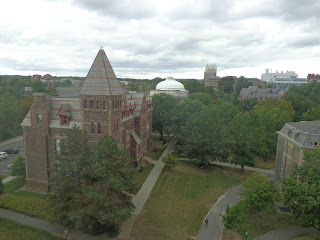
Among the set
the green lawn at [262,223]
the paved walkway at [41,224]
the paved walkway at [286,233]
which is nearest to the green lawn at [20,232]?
the paved walkway at [41,224]

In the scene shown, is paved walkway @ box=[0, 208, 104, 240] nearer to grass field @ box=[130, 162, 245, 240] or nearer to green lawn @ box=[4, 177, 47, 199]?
green lawn @ box=[4, 177, 47, 199]

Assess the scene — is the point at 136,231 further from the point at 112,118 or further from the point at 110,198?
the point at 112,118

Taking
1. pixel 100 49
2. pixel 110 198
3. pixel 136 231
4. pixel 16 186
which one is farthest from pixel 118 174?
pixel 16 186

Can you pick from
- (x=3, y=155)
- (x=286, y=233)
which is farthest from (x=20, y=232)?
(x=3, y=155)

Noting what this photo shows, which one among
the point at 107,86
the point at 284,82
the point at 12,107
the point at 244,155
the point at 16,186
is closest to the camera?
the point at 107,86

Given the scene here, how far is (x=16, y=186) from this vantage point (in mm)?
38219

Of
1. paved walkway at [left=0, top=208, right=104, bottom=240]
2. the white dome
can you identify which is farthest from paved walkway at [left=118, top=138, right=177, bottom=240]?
the white dome

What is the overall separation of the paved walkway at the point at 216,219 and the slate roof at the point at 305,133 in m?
12.5

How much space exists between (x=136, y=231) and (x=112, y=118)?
50.1ft

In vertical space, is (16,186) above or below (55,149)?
below

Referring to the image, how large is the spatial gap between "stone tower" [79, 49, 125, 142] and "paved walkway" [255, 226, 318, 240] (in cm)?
2375

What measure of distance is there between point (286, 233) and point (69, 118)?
1271 inches

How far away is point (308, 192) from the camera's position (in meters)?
22.5

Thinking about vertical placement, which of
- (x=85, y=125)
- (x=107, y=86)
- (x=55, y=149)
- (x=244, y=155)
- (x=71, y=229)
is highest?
(x=107, y=86)
